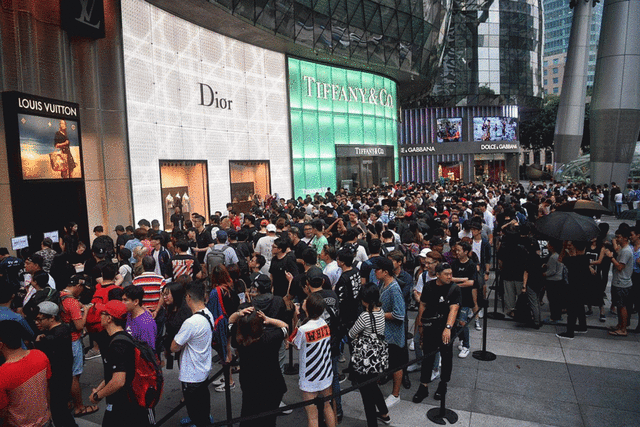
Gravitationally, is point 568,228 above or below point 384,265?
above

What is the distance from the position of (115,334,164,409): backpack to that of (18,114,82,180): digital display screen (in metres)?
10.0

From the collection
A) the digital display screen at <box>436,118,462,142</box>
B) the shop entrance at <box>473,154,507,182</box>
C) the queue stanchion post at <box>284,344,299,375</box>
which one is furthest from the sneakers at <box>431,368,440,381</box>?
the shop entrance at <box>473,154,507,182</box>

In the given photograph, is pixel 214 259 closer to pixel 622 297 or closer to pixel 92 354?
pixel 92 354

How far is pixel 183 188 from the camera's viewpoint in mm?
18812

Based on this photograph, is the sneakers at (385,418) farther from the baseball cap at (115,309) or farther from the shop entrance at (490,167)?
the shop entrance at (490,167)

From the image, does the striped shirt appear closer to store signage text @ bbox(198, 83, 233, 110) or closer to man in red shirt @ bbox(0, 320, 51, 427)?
man in red shirt @ bbox(0, 320, 51, 427)

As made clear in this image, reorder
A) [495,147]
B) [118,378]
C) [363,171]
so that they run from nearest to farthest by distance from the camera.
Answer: [118,378]
[363,171]
[495,147]

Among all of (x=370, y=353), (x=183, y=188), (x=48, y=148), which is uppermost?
(x=48, y=148)

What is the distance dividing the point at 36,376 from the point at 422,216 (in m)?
10.0

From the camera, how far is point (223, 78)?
67.8ft

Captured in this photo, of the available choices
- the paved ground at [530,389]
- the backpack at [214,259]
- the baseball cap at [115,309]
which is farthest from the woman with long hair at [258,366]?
the backpack at [214,259]

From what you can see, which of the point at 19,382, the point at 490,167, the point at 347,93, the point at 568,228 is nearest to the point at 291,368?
the point at 19,382

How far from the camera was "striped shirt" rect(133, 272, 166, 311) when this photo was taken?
638cm

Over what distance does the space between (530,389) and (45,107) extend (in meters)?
13.5
